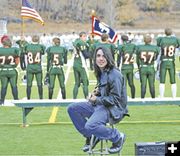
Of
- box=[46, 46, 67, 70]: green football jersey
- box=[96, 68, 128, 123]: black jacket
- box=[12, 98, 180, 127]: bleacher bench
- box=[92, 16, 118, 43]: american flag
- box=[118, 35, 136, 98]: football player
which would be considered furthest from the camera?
box=[92, 16, 118, 43]: american flag

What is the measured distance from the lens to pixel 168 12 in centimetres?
7575

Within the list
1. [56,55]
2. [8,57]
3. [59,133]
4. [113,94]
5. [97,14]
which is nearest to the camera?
[113,94]

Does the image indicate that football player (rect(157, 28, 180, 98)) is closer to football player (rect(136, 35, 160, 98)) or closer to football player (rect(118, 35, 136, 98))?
football player (rect(136, 35, 160, 98))

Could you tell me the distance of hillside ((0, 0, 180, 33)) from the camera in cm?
7144

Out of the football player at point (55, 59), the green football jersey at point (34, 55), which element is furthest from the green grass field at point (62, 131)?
the green football jersey at point (34, 55)

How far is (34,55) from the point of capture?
1591 cm

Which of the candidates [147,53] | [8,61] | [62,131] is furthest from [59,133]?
[147,53]

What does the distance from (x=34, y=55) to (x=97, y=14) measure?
6061 centimetres

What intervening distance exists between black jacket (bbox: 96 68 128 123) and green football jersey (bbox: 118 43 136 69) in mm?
7538

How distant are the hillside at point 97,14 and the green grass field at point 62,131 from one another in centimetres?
5469

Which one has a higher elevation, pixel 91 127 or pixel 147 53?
pixel 147 53

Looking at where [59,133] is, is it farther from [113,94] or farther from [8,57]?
[8,57]

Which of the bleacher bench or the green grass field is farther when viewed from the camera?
the bleacher bench

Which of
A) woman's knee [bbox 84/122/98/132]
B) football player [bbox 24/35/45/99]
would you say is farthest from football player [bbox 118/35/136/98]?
woman's knee [bbox 84/122/98/132]
